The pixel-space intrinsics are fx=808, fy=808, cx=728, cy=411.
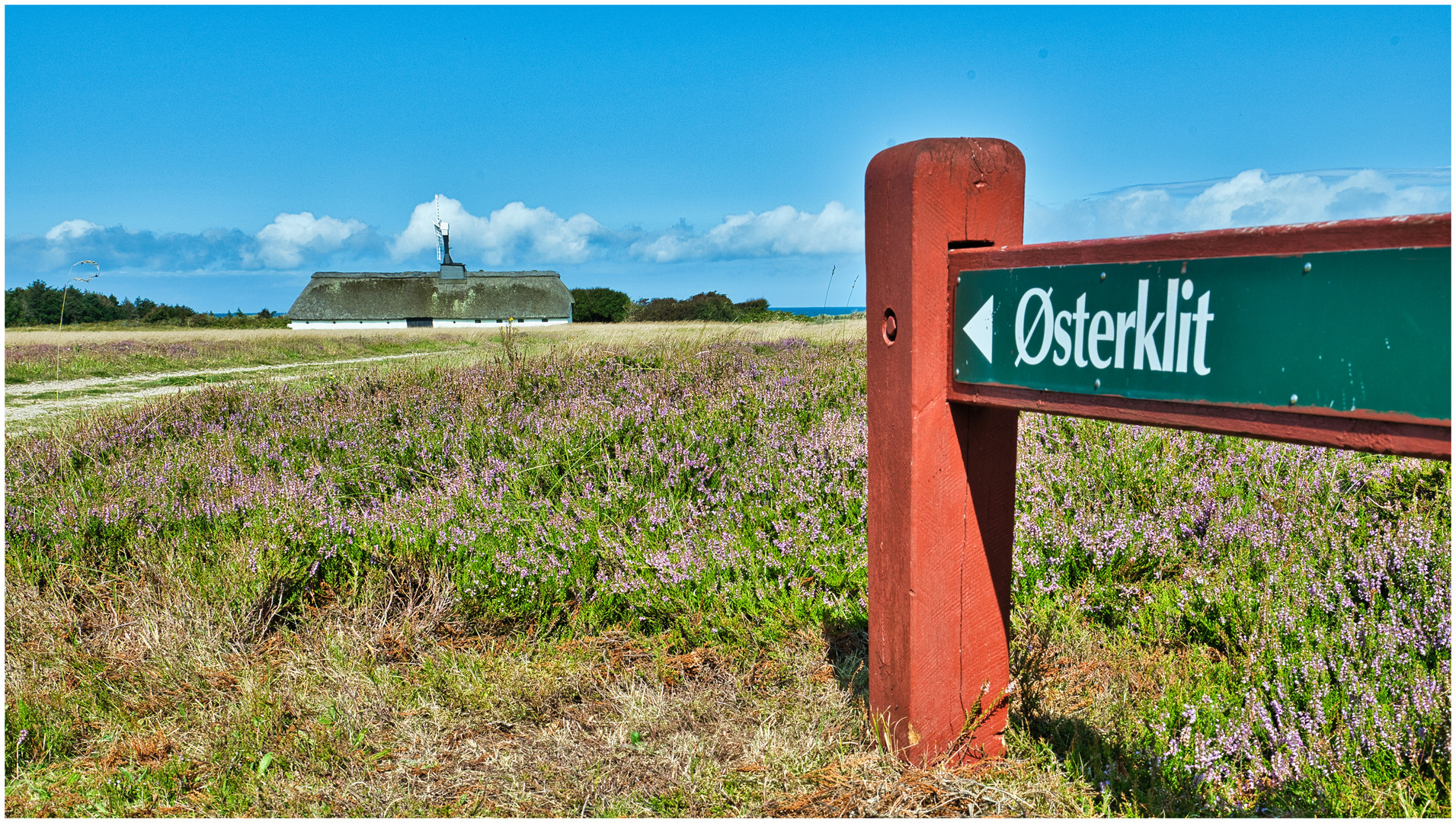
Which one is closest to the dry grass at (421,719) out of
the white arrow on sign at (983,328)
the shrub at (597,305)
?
the white arrow on sign at (983,328)

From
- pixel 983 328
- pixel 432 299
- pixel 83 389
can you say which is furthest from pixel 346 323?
pixel 983 328

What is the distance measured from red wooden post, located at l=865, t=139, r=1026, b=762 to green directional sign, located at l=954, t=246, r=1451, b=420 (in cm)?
13

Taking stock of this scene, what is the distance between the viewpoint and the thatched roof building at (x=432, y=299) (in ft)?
181

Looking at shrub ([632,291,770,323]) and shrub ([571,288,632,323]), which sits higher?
shrub ([571,288,632,323])

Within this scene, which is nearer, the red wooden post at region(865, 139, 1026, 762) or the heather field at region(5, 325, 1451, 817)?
the red wooden post at region(865, 139, 1026, 762)

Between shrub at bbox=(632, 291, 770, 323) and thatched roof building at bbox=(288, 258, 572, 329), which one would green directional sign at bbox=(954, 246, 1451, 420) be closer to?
shrub at bbox=(632, 291, 770, 323)

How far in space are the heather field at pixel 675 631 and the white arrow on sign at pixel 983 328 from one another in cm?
99

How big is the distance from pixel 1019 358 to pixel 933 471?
0.31m

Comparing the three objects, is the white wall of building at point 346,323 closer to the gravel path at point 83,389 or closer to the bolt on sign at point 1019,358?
→ the gravel path at point 83,389

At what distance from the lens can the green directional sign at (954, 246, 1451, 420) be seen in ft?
3.56

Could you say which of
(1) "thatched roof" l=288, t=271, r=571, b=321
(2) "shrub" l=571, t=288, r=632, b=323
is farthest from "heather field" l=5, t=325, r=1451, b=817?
(2) "shrub" l=571, t=288, r=632, b=323

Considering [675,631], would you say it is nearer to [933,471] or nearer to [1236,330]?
[933,471]

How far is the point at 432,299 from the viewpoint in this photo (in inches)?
2192

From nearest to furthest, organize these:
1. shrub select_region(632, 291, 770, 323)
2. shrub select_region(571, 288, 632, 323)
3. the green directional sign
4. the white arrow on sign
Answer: the green directional sign → the white arrow on sign → shrub select_region(632, 291, 770, 323) → shrub select_region(571, 288, 632, 323)
